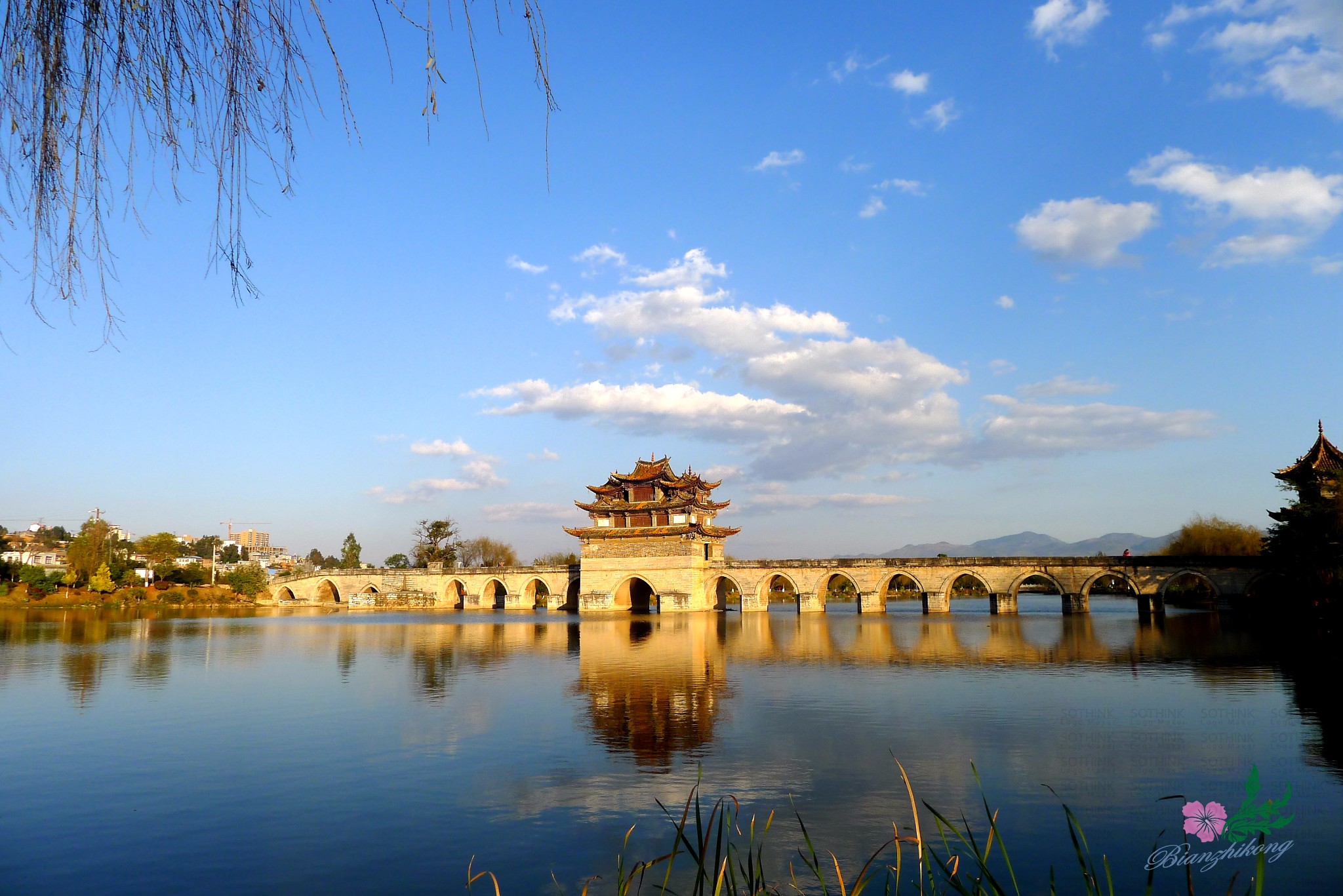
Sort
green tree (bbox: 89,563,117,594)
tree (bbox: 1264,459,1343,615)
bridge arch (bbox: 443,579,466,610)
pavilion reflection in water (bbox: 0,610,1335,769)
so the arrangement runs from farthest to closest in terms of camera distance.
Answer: bridge arch (bbox: 443,579,466,610)
green tree (bbox: 89,563,117,594)
tree (bbox: 1264,459,1343,615)
pavilion reflection in water (bbox: 0,610,1335,769)

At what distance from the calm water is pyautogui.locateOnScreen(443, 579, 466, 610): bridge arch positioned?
32218mm

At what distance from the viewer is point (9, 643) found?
85.1 ft

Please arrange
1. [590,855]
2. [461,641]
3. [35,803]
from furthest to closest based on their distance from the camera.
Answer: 1. [461,641]
2. [35,803]
3. [590,855]

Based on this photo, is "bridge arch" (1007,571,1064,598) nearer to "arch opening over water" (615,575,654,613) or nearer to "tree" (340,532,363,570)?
"arch opening over water" (615,575,654,613)

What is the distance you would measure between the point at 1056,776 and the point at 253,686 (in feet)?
53.5

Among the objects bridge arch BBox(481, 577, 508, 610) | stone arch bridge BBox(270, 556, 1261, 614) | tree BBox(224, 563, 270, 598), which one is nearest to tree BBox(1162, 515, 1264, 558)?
stone arch bridge BBox(270, 556, 1261, 614)

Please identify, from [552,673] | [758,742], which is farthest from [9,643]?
[758,742]

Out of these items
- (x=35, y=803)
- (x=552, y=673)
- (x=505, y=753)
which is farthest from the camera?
(x=552, y=673)

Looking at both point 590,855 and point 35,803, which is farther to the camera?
point 35,803

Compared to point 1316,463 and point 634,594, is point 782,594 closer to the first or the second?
point 634,594

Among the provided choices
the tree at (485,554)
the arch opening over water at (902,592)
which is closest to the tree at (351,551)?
the tree at (485,554)

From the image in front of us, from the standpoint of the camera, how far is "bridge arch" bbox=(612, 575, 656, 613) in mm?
47031

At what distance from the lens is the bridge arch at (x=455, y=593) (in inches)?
2184

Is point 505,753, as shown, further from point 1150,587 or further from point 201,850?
point 1150,587
